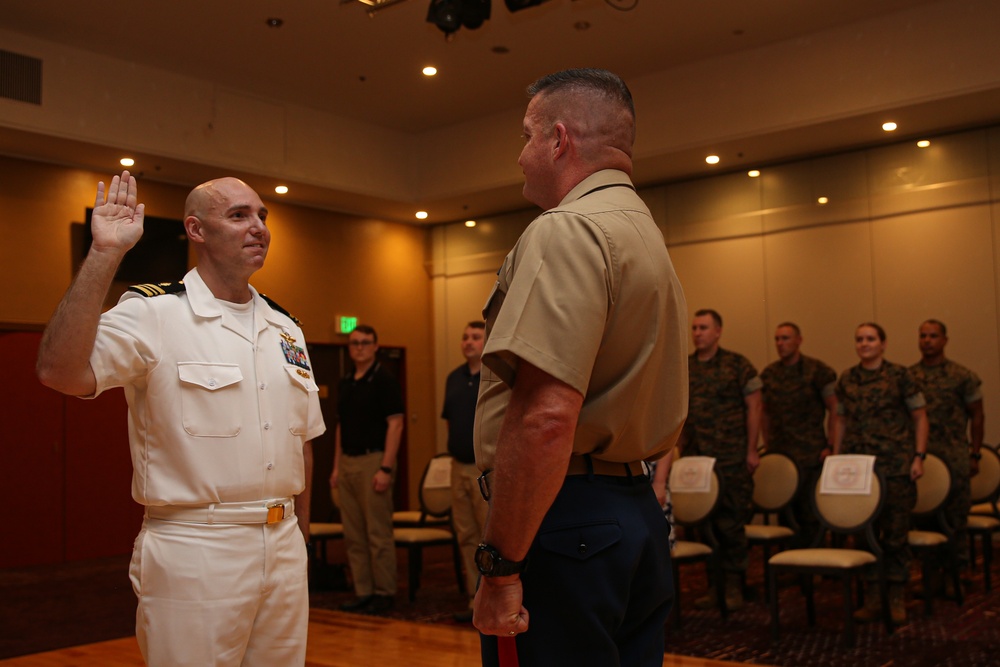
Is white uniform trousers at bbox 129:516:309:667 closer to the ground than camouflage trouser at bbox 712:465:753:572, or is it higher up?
higher up

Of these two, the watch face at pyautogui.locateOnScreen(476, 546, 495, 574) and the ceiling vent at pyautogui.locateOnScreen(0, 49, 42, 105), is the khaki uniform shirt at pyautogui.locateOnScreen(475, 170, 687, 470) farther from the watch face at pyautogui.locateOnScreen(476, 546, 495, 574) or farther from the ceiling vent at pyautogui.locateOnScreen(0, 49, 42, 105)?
the ceiling vent at pyautogui.locateOnScreen(0, 49, 42, 105)

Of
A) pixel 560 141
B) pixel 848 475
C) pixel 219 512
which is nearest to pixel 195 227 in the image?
pixel 219 512

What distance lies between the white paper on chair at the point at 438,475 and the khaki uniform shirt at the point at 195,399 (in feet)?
14.1

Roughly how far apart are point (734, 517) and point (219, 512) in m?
4.30

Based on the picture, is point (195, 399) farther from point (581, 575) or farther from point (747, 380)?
point (747, 380)

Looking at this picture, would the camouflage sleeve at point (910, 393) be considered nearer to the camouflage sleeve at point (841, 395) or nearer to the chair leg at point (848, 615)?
the camouflage sleeve at point (841, 395)

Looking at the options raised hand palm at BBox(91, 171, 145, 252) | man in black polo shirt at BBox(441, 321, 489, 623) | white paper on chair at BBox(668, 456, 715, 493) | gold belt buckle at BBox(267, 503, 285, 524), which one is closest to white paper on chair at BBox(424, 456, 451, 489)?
man in black polo shirt at BBox(441, 321, 489, 623)

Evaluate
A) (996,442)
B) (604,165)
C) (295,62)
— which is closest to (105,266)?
(604,165)

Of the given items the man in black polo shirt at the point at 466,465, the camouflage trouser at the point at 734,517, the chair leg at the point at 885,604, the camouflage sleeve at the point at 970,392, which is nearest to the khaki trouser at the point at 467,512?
the man in black polo shirt at the point at 466,465

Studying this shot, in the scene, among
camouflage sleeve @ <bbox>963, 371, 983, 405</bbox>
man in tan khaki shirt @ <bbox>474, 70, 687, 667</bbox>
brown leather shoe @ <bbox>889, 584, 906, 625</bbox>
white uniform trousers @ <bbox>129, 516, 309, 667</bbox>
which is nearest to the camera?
man in tan khaki shirt @ <bbox>474, 70, 687, 667</bbox>

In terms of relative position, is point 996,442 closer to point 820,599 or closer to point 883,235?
point 883,235

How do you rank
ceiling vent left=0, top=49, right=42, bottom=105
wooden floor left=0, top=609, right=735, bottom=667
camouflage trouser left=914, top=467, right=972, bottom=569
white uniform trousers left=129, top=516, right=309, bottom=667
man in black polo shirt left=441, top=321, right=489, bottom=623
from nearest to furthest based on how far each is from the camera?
white uniform trousers left=129, top=516, right=309, bottom=667 → wooden floor left=0, top=609, right=735, bottom=667 → man in black polo shirt left=441, top=321, right=489, bottom=623 → camouflage trouser left=914, top=467, right=972, bottom=569 → ceiling vent left=0, top=49, right=42, bottom=105

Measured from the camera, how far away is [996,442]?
790 cm

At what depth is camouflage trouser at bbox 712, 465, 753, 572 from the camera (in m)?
5.73
